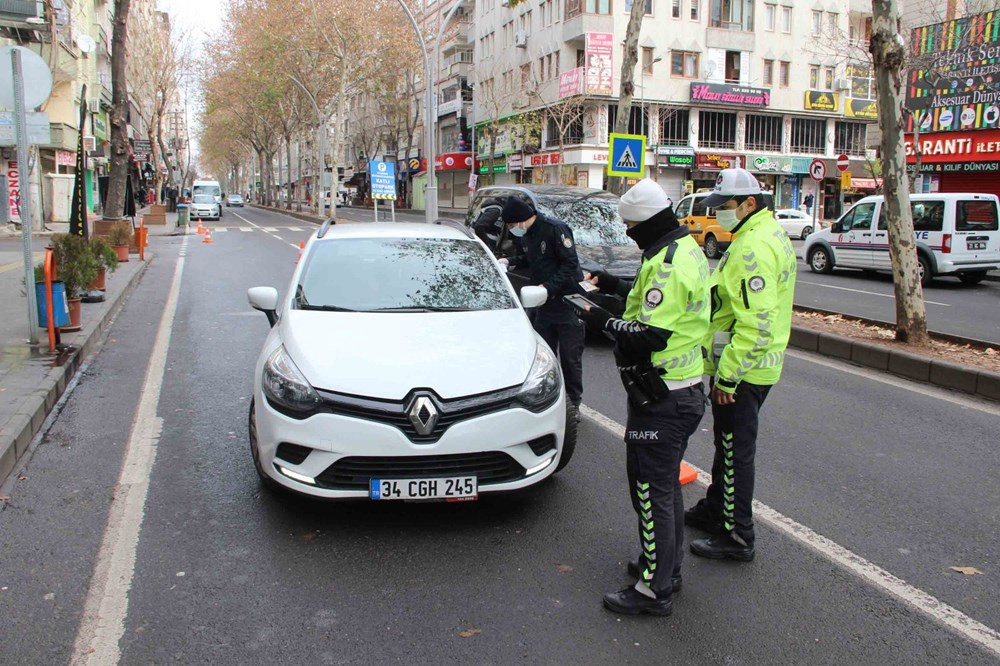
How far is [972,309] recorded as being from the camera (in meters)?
13.8

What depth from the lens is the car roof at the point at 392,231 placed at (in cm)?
605

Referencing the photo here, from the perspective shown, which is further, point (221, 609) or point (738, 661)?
point (221, 609)

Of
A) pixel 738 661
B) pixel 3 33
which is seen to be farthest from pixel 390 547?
pixel 3 33

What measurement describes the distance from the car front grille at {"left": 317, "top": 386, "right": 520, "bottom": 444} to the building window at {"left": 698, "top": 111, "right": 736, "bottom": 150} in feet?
158

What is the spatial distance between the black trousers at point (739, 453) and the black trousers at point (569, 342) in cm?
193

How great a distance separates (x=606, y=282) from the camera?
3.93m

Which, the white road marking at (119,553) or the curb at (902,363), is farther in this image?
the curb at (902,363)

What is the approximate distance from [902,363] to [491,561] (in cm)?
622

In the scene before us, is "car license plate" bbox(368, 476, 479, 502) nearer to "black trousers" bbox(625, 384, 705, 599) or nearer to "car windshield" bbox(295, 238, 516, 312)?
"black trousers" bbox(625, 384, 705, 599)

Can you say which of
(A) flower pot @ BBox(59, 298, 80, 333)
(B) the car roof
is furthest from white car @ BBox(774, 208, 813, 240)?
(B) the car roof

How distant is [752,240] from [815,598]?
5.23 feet

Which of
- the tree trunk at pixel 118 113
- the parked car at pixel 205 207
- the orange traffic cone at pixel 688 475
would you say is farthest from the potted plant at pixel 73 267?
the parked car at pixel 205 207

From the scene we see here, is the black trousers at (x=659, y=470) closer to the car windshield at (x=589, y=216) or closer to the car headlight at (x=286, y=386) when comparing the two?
the car headlight at (x=286, y=386)

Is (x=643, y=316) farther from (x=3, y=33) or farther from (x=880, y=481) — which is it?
(x=3, y=33)
